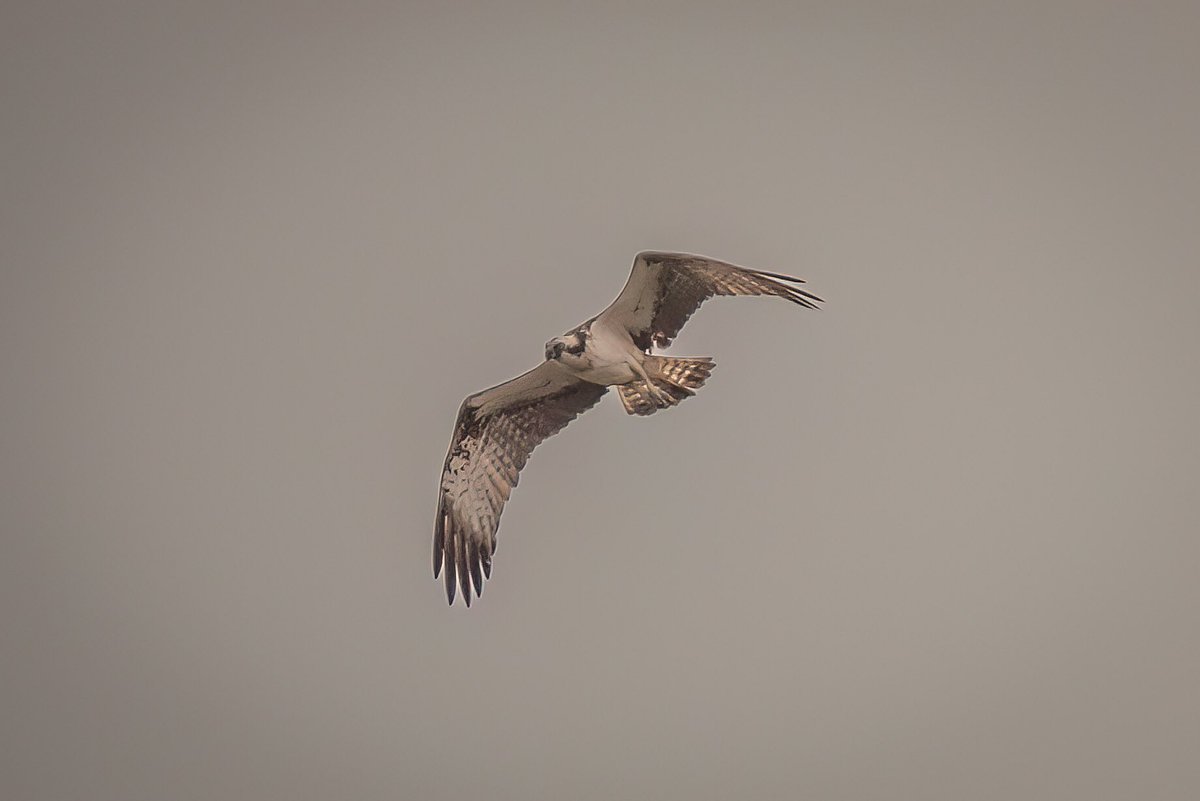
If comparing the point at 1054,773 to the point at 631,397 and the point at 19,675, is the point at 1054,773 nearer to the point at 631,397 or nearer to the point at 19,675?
the point at 631,397

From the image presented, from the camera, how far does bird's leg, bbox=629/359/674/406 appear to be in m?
8.98

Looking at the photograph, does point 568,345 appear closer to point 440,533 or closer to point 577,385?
point 577,385

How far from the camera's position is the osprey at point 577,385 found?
8.81m

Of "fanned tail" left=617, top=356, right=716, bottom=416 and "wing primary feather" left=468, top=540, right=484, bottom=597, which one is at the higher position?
"fanned tail" left=617, top=356, right=716, bottom=416

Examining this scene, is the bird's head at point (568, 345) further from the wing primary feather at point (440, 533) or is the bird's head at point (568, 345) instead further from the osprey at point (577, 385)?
the wing primary feather at point (440, 533)

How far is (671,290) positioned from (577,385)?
3.54 feet

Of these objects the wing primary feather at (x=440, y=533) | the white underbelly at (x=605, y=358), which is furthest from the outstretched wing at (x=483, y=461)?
the white underbelly at (x=605, y=358)

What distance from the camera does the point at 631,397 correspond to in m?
9.23

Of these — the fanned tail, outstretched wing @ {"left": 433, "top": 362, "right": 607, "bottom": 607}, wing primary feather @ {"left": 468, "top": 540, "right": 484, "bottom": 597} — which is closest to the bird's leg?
the fanned tail

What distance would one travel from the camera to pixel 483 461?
988 cm

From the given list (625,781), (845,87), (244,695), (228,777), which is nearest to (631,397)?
(625,781)

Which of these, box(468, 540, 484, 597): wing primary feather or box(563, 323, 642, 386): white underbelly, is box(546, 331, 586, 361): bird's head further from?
box(468, 540, 484, 597): wing primary feather

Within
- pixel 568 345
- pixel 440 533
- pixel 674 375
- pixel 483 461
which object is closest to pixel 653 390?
pixel 674 375

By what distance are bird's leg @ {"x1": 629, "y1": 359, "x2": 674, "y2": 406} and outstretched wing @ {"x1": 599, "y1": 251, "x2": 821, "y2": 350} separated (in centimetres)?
24
